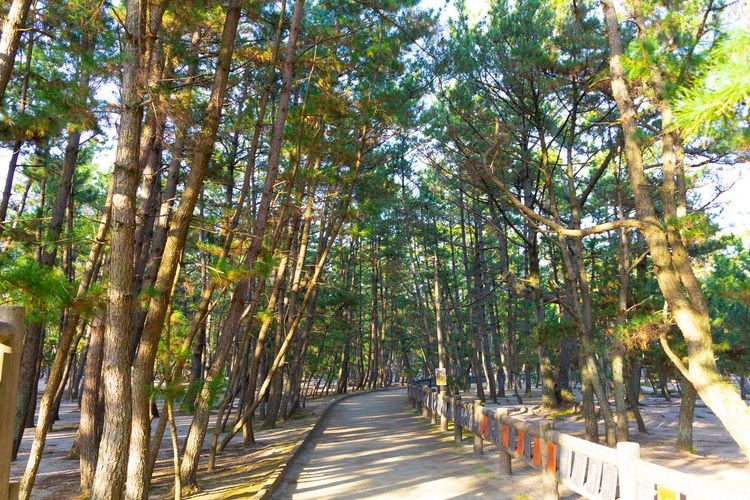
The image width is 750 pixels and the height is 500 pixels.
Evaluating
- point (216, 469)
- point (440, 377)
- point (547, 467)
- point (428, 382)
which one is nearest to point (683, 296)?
point (547, 467)

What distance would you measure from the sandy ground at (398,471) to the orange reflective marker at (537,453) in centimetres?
47

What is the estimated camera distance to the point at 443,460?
372 inches

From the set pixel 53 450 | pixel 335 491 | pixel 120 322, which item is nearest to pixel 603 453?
pixel 335 491

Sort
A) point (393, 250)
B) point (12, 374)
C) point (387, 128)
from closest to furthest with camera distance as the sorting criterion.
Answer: point (12, 374) < point (387, 128) < point (393, 250)

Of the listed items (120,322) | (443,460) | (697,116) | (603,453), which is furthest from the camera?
(443,460)

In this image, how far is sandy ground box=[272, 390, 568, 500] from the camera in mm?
6985

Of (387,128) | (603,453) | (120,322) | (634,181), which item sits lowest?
(603,453)

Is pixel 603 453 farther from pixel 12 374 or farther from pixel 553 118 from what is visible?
pixel 553 118

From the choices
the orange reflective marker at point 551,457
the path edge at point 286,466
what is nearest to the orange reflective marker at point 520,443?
the orange reflective marker at point 551,457

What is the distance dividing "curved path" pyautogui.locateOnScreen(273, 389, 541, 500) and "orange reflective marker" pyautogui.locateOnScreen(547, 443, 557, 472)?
31.8 inches

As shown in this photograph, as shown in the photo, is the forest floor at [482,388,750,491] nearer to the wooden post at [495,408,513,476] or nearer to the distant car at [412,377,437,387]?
the wooden post at [495,408,513,476]

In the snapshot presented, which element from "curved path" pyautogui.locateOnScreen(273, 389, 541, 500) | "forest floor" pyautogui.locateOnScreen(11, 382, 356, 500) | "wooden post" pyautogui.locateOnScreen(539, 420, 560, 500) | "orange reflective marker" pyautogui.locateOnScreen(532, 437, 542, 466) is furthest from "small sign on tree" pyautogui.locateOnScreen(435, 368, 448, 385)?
"wooden post" pyautogui.locateOnScreen(539, 420, 560, 500)

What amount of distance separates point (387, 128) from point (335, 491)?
7610 millimetres

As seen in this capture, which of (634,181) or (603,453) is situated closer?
(603,453)
